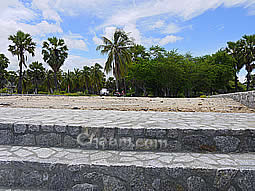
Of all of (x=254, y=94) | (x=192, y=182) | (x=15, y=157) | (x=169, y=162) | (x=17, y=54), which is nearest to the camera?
(x=192, y=182)

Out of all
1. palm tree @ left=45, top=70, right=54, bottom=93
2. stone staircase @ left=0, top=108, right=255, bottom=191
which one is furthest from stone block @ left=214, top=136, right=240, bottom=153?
palm tree @ left=45, top=70, right=54, bottom=93

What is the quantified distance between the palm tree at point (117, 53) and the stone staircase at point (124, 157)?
19089 millimetres

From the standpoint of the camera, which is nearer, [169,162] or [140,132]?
[169,162]

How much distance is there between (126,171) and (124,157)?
0.80 ft

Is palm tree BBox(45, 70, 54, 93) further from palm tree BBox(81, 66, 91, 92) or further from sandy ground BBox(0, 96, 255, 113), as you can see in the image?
sandy ground BBox(0, 96, 255, 113)

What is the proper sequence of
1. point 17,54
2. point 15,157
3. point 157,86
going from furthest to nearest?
1. point 157,86
2. point 17,54
3. point 15,157

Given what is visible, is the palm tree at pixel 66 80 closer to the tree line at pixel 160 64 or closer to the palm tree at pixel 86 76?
the palm tree at pixel 86 76

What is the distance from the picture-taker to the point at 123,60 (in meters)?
22.0

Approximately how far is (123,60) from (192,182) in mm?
20625

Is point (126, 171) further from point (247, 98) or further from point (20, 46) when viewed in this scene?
point (20, 46)

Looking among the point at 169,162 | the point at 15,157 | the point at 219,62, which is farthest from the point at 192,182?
the point at 219,62

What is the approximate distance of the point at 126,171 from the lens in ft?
6.72

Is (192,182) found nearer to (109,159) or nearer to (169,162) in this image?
(169,162)

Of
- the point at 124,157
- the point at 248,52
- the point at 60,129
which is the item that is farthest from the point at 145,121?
the point at 248,52
